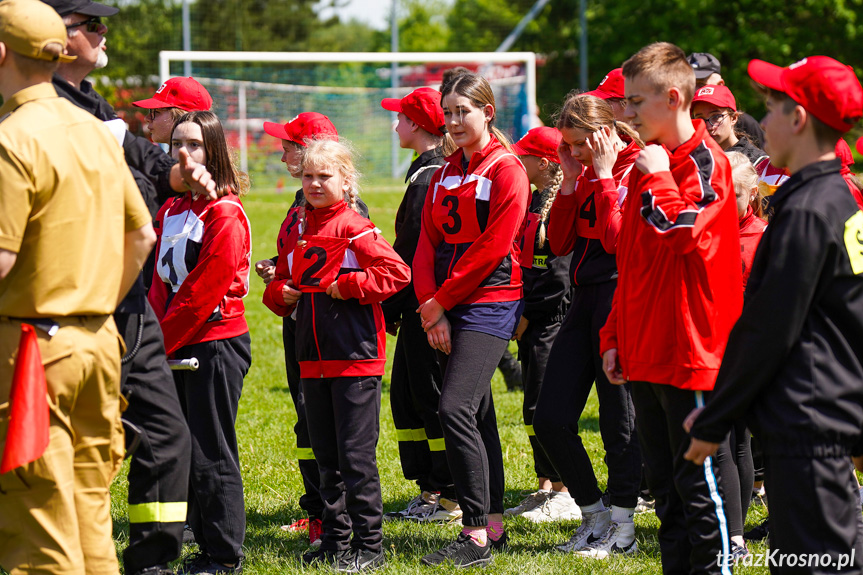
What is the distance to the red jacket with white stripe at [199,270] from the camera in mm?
4227

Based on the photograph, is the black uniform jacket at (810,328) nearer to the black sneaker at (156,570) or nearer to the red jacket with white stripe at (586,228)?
the red jacket with white stripe at (586,228)

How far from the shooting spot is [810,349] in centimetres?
284

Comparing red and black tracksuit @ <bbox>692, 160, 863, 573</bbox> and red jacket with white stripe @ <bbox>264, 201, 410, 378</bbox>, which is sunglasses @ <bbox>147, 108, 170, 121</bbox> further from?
red and black tracksuit @ <bbox>692, 160, 863, 573</bbox>

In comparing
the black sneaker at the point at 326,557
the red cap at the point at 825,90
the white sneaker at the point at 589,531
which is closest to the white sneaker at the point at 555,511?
the white sneaker at the point at 589,531

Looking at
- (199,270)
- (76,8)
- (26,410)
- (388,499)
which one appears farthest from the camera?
(388,499)

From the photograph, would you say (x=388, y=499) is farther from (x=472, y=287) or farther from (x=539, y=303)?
(x=472, y=287)

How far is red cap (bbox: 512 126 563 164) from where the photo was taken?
18.3 ft

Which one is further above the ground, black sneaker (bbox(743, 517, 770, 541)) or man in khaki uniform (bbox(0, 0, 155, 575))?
man in khaki uniform (bbox(0, 0, 155, 575))

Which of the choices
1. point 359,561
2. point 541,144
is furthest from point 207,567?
point 541,144

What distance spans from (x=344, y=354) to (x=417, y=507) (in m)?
1.45

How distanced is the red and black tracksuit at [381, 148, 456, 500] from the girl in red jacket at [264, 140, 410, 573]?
73cm

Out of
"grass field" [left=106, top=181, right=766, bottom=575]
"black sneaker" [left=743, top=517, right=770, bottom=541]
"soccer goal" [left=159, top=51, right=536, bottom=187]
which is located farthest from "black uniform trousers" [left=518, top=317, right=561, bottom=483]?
"soccer goal" [left=159, top=51, right=536, bottom=187]

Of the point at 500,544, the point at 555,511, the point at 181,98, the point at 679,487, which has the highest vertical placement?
the point at 181,98

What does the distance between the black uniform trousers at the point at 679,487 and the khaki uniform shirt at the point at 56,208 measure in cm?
198
